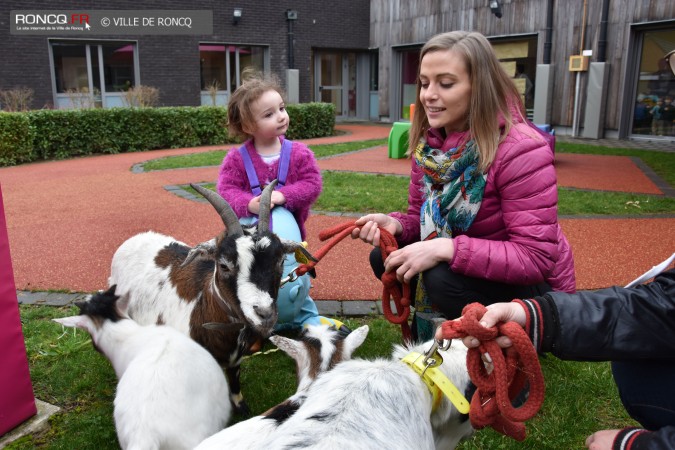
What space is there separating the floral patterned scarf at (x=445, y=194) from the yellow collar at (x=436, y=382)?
3.87 feet

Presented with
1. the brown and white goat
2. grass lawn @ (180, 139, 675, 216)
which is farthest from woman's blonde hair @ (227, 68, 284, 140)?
grass lawn @ (180, 139, 675, 216)

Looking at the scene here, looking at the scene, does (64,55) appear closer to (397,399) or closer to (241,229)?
(241,229)

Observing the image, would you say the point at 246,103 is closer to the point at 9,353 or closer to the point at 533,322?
the point at 9,353

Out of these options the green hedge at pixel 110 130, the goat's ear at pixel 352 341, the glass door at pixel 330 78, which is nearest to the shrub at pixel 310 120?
the green hedge at pixel 110 130

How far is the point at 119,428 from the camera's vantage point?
2.68 metres

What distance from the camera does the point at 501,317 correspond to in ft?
6.60

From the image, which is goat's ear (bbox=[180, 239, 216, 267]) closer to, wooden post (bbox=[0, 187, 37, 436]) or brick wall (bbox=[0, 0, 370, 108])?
wooden post (bbox=[0, 187, 37, 436])

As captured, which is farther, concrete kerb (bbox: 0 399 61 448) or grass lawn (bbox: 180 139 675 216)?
grass lawn (bbox: 180 139 675 216)

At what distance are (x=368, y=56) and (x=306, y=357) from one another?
23.1 meters

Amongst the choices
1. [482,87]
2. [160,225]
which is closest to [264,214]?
[482,87]

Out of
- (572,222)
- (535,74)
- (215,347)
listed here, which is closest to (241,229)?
(215,347)

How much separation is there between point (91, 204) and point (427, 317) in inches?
275

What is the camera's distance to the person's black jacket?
2.03m

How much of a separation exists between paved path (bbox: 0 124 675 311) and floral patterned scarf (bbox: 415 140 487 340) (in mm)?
1671
